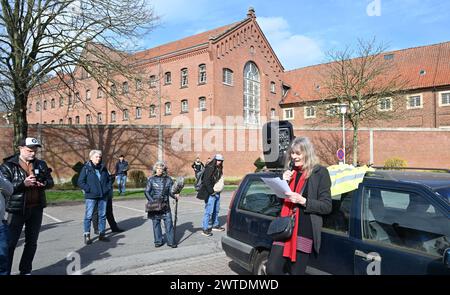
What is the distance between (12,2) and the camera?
17.0 meters

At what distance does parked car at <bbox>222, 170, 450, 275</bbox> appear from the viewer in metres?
2.93

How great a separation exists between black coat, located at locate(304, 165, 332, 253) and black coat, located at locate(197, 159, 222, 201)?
5.40 metres

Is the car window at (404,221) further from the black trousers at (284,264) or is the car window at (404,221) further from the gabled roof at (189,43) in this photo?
the gabled roof at (189,43)

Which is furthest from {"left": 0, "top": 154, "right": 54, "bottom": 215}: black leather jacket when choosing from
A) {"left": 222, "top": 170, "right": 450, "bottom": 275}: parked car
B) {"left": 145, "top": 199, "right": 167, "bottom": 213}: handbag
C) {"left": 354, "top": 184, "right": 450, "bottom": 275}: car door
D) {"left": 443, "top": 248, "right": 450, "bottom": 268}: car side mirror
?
{"left": 443, "top": 248, "right": 450, "bottom": 268}: car side mirror

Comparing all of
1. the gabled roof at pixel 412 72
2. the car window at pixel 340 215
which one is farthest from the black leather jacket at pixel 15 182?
the gabled roof at pixel 412 72

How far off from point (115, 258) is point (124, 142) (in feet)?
68.4

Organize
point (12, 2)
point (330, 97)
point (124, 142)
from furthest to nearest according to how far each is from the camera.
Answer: point (330, 97) < point (124, 142) < point (12, 2)

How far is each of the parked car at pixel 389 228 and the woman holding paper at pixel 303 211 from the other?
50 centimetres

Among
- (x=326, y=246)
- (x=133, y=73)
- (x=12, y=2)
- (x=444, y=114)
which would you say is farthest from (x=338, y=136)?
(x=326, y=246)

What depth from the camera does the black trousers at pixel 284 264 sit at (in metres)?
3.09

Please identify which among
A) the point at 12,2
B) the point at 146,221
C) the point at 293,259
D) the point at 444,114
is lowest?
the point at 146,221

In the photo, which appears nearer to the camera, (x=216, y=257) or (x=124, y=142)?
(x=216, y=257)

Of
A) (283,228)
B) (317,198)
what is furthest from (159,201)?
(317,198)
